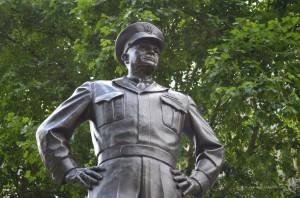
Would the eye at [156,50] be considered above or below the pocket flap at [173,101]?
above

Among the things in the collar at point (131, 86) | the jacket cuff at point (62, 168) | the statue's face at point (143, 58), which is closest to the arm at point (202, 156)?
the collar at point (131, 86)

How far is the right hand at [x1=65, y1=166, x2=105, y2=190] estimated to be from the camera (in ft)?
13.3

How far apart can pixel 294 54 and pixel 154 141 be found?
259 inches

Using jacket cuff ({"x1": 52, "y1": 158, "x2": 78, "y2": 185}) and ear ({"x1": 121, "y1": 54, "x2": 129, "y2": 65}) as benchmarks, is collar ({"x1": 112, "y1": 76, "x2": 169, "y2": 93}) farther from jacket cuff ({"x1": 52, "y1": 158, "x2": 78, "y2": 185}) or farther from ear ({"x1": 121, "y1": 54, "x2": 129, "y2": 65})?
jacket cuff ({"x1": 52, "y1": 158, "x2": 78, "y2": 185})

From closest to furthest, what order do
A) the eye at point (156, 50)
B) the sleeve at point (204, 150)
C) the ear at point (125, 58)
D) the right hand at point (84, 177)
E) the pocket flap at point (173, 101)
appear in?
the right hand at point (84, 177) → the sleeve at point (204, 150) → the pocket flap at point (173, 101) → the eye at point (156, 50) → the ear at point (125, 58)

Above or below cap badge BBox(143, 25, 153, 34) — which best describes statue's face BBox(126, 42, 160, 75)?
below

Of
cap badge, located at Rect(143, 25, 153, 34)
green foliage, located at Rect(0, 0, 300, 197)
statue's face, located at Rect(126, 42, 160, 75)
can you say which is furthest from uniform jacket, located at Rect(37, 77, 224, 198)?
green foliage, located at Rect(0, 0, 300, 197)

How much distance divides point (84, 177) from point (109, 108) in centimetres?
59

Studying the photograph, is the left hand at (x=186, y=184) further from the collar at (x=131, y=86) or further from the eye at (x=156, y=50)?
the eye at (x=156, y=50)

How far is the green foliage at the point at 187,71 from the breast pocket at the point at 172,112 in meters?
4.87

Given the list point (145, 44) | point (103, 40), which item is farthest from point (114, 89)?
point (103, 40)

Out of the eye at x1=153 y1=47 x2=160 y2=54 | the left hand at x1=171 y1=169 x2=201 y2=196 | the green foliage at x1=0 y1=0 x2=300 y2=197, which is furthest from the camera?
the green foliage at x1=0 y1=0 x2=300 y2=197

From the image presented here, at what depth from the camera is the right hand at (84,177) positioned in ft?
13.3

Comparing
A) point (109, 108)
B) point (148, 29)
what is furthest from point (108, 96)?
point (148, 29)
